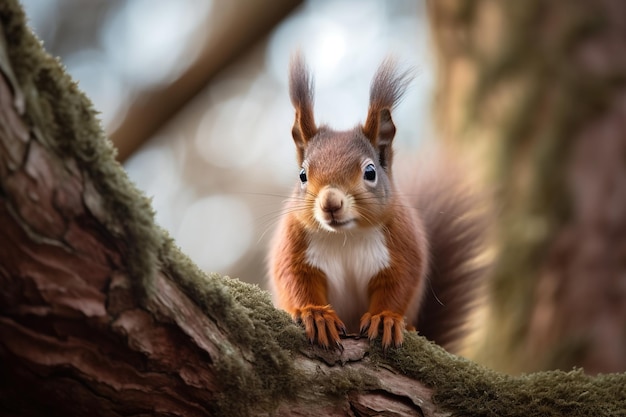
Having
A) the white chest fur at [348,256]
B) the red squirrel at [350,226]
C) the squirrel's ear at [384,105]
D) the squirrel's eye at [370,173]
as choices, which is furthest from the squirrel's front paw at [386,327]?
the squirrel's ear at [384,105]

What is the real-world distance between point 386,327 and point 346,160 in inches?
20.2

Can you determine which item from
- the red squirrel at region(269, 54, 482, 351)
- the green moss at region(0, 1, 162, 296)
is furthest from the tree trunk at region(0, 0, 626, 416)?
the red squirrel at region(269, 54, 482, 351)

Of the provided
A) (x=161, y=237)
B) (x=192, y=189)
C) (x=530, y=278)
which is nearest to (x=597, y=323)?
(x=530, y=278)

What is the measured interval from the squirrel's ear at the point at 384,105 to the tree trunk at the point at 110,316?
2.47 feet

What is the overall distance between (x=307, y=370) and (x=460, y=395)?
13.2 inches

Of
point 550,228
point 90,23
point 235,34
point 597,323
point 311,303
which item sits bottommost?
point 311,303

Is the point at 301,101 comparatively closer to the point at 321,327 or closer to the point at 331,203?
the point at 331,203

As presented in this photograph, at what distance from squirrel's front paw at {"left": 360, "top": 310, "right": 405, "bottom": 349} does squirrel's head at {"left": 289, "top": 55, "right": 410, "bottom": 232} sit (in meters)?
0.26

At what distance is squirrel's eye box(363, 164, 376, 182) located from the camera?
6.18 feet

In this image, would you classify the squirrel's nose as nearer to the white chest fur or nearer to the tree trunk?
the white chest fur

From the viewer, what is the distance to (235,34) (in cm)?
319

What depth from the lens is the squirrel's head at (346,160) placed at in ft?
5.83

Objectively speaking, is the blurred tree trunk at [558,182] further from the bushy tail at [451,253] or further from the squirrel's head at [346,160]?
the squirrel's head at [346,160]

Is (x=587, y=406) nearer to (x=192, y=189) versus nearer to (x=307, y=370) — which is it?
(x=307, y=370)
